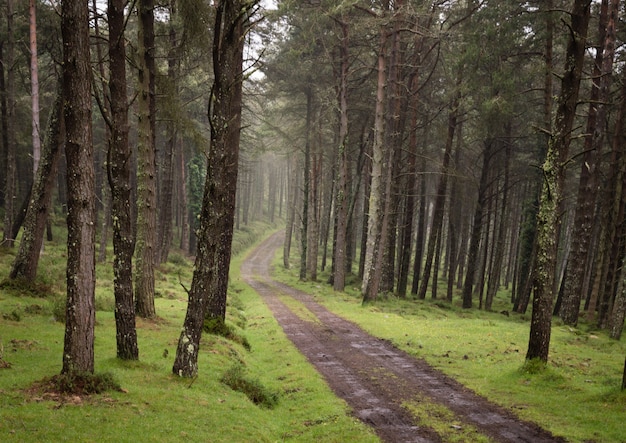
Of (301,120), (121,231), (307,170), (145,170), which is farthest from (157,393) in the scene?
(301,120)

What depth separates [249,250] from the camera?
191 feet

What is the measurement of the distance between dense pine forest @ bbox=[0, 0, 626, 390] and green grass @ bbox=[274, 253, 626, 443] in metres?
1.11

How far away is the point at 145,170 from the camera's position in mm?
13461

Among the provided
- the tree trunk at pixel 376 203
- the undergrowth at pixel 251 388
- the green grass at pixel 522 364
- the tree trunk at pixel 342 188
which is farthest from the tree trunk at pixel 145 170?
the tree trunk at pixel 342 188

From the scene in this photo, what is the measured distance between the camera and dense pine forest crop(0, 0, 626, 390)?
8.95m

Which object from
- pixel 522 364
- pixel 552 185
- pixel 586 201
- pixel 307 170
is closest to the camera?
pixel 552 185

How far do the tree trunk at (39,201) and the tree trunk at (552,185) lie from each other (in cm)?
1414

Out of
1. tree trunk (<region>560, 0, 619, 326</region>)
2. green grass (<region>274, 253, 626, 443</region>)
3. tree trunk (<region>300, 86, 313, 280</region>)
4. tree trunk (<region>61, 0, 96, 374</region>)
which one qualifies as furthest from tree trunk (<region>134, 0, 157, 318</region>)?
tree trunk (<region>300, 86, 313, 280</region>)

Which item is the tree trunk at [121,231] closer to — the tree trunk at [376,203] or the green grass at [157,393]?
the green grass at [157,393]

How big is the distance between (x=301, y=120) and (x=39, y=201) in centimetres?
2686

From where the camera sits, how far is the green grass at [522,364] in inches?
347

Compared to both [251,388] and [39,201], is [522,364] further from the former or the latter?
[39,201]

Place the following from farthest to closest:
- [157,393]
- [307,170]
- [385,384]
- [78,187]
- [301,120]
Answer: [301,120] < [307,170] < [385,384] < [157,393] < [78,187]

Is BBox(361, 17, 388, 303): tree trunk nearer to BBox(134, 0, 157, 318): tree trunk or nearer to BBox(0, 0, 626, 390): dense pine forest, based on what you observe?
BBox(0, 0, 626, 390): dense pine forest
